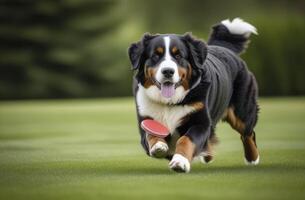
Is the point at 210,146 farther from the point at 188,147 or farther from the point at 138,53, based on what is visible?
the point at 138,53

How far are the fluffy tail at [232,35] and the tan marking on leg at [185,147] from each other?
7.03 ft

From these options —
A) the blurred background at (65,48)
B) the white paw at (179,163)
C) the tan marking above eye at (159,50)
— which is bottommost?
the blurred background at (65,48)

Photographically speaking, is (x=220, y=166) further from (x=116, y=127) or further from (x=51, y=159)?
(x=116, y=127)

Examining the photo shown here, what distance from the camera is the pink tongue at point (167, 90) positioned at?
7.32 m

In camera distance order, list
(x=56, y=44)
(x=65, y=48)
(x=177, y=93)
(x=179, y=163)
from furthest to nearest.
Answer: (x=56, y=44) → (x=65, y=48) → (x=177, y=93) → (x=179, y=163)

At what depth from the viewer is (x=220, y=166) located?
8.09 m

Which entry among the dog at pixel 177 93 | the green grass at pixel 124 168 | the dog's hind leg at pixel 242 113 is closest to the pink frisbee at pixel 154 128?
the dog at pixel 177 93

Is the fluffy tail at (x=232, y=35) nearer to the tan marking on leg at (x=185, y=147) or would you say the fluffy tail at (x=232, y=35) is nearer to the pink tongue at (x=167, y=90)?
the pink tongue at (x=167, y=90)

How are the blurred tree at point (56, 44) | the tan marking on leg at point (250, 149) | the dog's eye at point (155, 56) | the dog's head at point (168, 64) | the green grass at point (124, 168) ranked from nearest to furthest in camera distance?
the green grass at point (124, 168) < the dog's head at point (168, 64) < the dog's eye at point (155, 56) < the tan marking on leg at point (250, 149) < the blurred tree at point (56, 44)

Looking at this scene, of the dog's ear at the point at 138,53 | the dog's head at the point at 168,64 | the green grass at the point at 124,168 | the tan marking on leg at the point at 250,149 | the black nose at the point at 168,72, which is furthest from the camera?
the tan marking on leg at the point at 250,149

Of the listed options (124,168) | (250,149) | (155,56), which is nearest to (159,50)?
(155,56)

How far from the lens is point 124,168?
25.9ft

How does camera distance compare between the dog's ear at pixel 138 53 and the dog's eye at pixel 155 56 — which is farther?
the dog's ear at pixel 138 53

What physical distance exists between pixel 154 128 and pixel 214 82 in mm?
756
